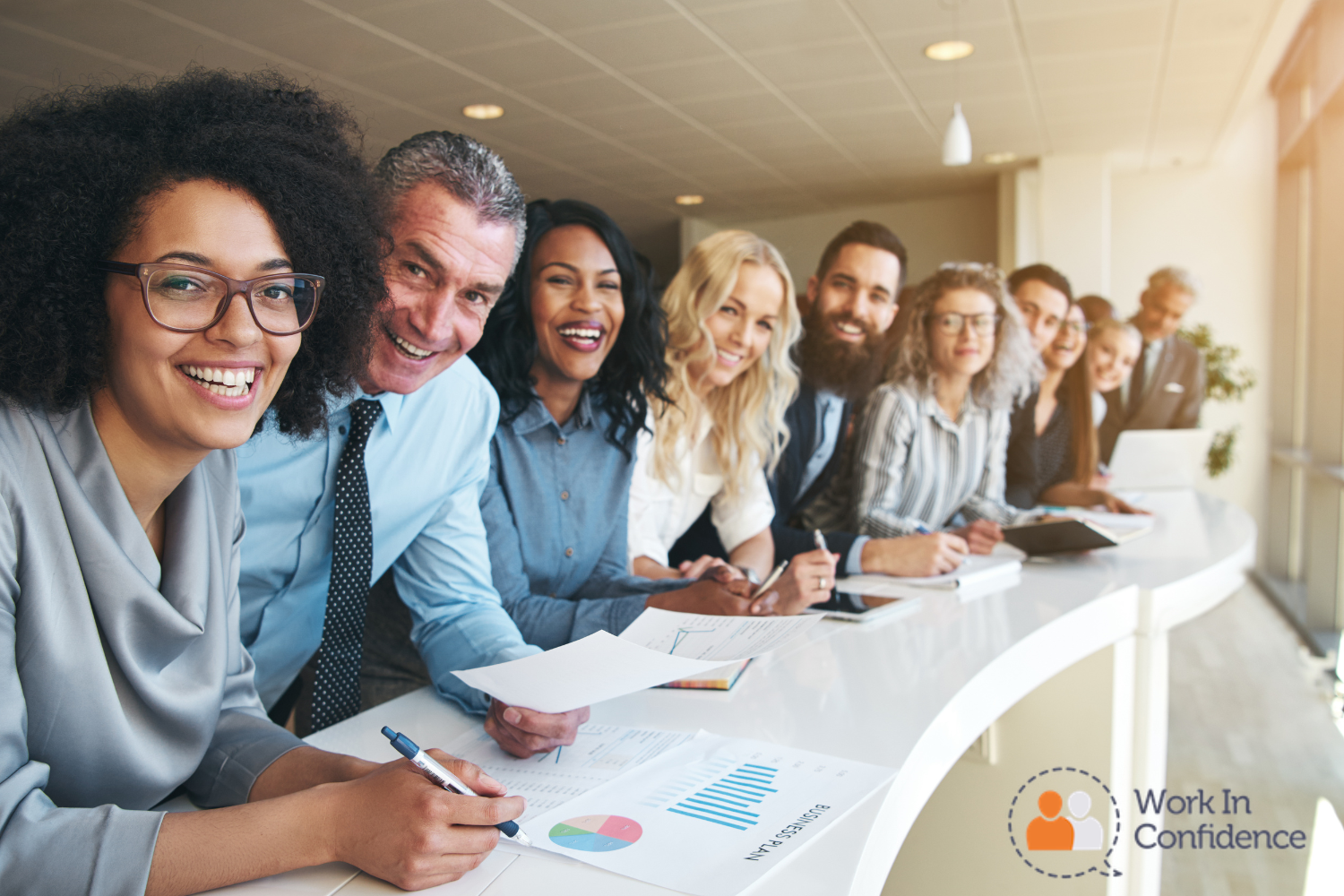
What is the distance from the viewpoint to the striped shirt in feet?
9.39

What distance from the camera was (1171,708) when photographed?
4.16m

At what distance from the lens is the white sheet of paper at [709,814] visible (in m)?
0.82

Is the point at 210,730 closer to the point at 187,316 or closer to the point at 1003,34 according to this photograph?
the point at 187,316

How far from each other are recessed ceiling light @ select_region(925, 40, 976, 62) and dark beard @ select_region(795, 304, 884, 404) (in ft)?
9.57

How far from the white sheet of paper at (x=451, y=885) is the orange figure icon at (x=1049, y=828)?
1537mm

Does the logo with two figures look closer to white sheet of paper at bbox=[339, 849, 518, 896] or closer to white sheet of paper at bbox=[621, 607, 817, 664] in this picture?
white sheet of paper at bbox=[621, 607, 817, 664]

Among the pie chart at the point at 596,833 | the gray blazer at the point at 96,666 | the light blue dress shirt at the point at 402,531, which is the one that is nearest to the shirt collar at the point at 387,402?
the light blue dress shirt at the point at 402,531

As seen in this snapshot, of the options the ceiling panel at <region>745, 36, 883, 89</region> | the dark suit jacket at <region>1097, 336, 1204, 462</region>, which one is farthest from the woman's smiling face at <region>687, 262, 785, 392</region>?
the ceiling panel at <region>745, 36, 883, 89</region>

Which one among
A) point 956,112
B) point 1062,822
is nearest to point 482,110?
point 956,112

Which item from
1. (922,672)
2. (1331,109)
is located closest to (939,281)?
(922,672)

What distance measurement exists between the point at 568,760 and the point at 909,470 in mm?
2080

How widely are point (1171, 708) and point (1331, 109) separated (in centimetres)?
419

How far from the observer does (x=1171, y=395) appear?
18.6 ft

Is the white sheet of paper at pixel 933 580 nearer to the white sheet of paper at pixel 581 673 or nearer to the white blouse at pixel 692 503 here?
the white blouse at pixel 692 503
